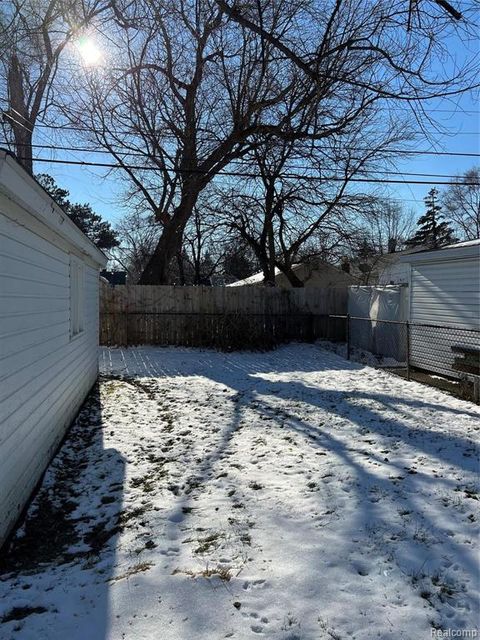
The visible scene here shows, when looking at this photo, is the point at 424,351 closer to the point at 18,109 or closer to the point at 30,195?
the point at 30,195

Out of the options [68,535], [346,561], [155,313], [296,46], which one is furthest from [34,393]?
[155,313]

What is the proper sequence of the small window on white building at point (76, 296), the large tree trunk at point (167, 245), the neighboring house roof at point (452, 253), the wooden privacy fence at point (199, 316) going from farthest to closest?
1. the large tree trunk at point (167, 245)
2. the wooden privacy fence at point (199, 316)
3. the neighboring house roof at point (452, 253)
4. the small window on white building at point (76, 296)

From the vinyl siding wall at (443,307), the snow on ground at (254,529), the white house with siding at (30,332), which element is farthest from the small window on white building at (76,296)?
the vinyl siding wall at (443,307)

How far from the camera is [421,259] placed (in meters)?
10.1

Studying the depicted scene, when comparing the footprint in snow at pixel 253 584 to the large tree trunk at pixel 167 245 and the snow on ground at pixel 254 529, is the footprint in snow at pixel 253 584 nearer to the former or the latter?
the snow on ground at pixel 254 529

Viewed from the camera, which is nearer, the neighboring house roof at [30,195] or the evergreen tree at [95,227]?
the neighboring house roof at [30,195]

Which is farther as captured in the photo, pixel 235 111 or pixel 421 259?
pixel 235 111

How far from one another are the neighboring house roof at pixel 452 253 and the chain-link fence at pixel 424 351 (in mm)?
1437

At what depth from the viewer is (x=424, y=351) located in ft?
33.1

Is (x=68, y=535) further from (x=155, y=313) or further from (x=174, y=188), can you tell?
(x=174, y=188)

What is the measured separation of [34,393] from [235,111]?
1187 centimetres

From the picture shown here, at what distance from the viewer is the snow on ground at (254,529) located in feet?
7.30

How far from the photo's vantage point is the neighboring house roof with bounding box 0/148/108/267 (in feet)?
8.34

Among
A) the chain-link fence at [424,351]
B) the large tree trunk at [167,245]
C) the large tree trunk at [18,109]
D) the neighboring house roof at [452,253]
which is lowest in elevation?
the chain-link fence at [424,351]
